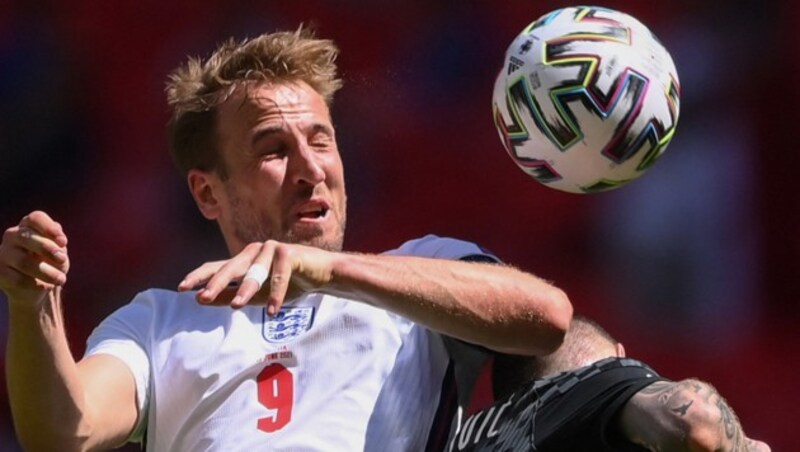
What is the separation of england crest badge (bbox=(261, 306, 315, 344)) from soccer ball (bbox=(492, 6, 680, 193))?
71 cm

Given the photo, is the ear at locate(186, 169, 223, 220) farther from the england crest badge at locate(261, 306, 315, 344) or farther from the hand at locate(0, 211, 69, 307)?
the hand at locate(0, 211, 69, 307)

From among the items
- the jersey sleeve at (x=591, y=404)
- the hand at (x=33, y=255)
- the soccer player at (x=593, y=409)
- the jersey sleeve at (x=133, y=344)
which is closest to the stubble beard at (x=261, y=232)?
the jersey sleeve at (x=133, y=344)

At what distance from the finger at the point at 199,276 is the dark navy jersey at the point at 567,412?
97 cm

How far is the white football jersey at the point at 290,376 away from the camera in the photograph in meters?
3.88

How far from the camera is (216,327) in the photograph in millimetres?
4137

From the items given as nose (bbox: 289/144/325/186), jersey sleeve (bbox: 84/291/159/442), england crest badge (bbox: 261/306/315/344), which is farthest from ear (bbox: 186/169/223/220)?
england crest badge (bbox: 261/306/315/344)

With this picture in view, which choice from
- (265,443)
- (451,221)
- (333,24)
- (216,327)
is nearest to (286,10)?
(333,24)

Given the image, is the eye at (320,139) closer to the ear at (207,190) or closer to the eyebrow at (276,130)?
the eyebrow at (276,130)

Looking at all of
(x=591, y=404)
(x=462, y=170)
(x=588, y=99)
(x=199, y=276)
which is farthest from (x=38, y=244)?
(x=462, y=170)

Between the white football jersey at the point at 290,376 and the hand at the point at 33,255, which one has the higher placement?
the hand at the point at 33,255

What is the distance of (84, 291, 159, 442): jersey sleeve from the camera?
13.3 feet

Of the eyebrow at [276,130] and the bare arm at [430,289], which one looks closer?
the bare arm at [430,289]

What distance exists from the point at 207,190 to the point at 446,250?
99 cm

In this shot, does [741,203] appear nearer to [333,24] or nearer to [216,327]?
[333,24]
